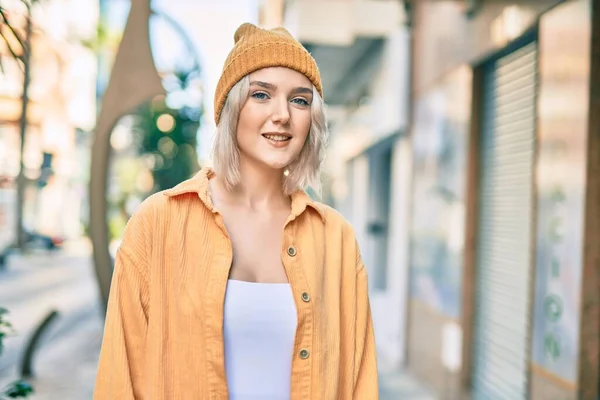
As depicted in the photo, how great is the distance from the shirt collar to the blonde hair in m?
0.04

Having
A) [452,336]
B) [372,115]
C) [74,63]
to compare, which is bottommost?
[452,336]

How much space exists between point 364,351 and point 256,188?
558 mm

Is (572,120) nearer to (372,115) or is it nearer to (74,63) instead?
(372,115)

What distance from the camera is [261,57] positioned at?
5.93 ft

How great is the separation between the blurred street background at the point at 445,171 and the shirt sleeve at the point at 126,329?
62 centimetres

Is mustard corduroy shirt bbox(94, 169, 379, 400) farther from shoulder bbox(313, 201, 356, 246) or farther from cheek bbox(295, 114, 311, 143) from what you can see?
cheek bbox(295, 114, 311, 143)

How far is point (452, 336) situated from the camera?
7230mm

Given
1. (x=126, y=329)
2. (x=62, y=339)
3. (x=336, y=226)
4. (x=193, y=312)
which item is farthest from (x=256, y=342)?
(x=62, y=339)

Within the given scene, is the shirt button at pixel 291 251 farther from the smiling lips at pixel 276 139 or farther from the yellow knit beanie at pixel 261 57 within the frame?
the yellow knit beanie at pixel 261 57

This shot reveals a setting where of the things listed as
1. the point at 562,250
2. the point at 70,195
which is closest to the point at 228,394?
the point at 562,250

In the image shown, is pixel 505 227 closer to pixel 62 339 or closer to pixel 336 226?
pixel 336 226

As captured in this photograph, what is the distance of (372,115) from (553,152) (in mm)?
7733

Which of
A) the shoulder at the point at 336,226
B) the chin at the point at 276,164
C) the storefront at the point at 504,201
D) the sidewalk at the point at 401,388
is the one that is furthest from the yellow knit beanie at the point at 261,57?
the sidewalk at the point at 401,388

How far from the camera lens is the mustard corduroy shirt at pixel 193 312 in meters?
1.69
